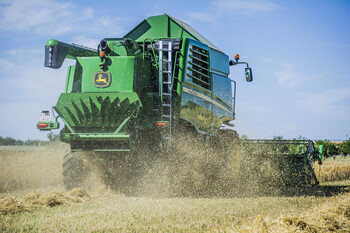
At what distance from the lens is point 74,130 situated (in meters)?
7.74

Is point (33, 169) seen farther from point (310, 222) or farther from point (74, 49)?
point (310, 222)

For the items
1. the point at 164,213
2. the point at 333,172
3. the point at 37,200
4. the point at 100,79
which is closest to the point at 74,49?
the point at 100,79

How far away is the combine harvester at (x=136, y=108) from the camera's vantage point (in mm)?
7527

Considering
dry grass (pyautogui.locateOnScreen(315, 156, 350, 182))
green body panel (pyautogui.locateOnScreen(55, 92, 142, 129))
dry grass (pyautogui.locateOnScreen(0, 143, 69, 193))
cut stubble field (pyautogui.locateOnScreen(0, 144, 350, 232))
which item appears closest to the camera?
cut stubble field (pyautogui.locateOnScreen(0, 144, 350, 232))

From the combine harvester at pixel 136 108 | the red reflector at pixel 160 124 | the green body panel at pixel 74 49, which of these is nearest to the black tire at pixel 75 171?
the combine harvester at pixel 136 108

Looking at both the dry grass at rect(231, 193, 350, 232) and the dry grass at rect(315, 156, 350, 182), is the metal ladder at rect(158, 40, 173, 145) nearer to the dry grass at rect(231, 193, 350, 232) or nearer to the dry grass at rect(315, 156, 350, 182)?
the dry grass at rect(231, 193, 350, 232)

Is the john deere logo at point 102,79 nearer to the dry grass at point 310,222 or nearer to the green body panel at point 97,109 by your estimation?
the green body panel at point 97,109

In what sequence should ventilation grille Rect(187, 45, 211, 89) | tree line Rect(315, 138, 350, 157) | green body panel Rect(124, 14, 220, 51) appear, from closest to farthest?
ventilation grille Rect(187, 45, 211, 89), green body panel Rect(124, 14, 220, 51), tree line Rect(315, 138, 350, 157)

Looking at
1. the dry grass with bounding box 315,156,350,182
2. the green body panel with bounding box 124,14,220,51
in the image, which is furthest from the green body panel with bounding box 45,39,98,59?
the dry grass with bounding box 315,156,350,182

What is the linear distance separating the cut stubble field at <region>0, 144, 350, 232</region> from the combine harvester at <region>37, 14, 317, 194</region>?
66 cm

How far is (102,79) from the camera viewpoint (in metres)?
7.84

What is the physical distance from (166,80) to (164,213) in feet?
10.1

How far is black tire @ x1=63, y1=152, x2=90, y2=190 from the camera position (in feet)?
27.6

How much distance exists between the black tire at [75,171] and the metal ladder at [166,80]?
200 cm
